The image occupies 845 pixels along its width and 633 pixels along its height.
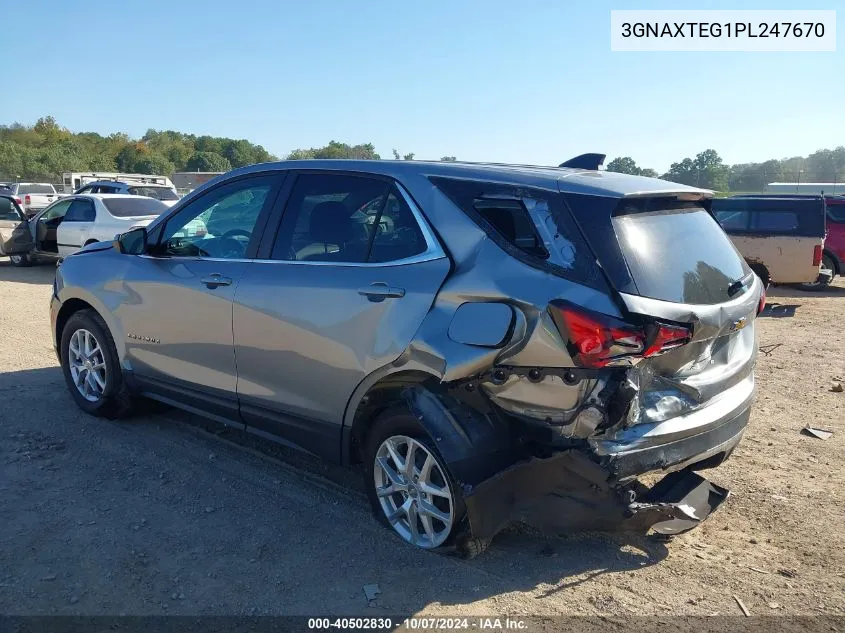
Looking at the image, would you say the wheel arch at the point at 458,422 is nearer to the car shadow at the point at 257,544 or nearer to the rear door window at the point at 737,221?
the car shadow at the point at 257,544

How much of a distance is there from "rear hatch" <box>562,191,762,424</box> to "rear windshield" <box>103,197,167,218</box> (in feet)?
40.1

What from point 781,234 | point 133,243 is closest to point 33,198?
point 133,243

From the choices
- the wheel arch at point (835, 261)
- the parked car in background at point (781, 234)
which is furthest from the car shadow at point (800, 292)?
the parked car in background at point (781, 234)

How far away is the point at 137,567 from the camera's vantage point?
347 cm

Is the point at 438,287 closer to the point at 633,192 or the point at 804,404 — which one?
the point at 633,192

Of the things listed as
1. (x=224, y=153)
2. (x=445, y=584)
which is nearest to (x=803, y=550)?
(x=445, y=584)

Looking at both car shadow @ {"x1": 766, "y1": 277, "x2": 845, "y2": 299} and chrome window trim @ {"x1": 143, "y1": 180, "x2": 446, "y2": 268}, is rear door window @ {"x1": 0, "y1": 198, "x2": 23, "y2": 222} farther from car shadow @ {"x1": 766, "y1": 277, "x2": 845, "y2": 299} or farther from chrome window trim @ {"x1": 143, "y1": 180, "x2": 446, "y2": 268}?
car shadow @ {"x1": 766, "y1": 277, "x2": 845, "y2": 299}

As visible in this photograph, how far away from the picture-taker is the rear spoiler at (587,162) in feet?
14.1

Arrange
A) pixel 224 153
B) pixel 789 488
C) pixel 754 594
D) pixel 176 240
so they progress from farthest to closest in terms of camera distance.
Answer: pixel 224 153 → pixel 176 240 → pixel 789 488 → pixel 754 594

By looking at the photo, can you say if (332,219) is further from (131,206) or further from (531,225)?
(131,206)

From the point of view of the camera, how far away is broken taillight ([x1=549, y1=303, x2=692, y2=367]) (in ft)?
9.86

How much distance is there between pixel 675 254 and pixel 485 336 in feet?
3.25

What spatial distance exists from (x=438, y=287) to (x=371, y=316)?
418 millimetres

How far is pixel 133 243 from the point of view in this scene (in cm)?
516
